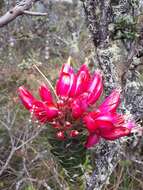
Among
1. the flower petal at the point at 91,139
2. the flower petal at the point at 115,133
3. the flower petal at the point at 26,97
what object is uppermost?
the flower petal at the point at 26,97

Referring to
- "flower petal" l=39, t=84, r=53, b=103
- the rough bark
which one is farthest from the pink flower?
the rough bark

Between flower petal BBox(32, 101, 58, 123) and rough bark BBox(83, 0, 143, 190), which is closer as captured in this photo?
flower petal BBox(32, 101, 58, 123)

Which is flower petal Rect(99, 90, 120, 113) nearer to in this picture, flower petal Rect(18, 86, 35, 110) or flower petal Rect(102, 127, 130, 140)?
flower petal Rect(102, 127, 130, 140)

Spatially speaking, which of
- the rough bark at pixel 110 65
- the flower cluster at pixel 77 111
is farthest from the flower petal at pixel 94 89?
the rough bark at pixel 110 65

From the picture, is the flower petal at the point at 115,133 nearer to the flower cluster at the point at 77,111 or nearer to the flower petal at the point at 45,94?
the flower cluster at the point at 77,111

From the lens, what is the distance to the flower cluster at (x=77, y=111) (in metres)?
1.10

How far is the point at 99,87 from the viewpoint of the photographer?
1.16 meters

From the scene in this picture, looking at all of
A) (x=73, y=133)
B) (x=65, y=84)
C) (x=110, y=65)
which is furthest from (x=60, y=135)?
(x=110, y=65)

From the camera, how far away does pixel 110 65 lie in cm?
161

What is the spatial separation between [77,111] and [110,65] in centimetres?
55

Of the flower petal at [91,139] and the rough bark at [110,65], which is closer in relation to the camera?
the flower petal at [91,139]

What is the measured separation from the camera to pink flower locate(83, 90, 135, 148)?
1090 millimetres

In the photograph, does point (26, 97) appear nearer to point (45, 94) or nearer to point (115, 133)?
point (45, 94)

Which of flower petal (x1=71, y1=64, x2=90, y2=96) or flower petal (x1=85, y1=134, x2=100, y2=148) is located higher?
flower petal (x1=71, y1=64, x2=90, y2=96)
